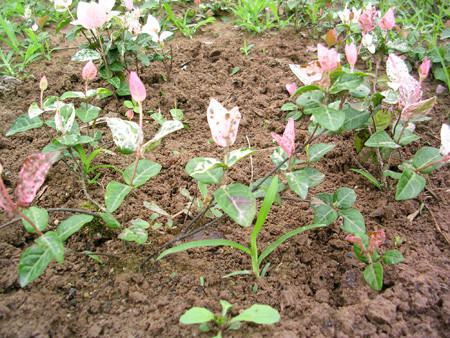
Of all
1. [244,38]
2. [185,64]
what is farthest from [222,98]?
[244,38]

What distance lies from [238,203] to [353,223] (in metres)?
0.46

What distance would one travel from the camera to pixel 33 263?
1186 mm

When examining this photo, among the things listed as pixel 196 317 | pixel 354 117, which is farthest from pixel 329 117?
pixel 196 317

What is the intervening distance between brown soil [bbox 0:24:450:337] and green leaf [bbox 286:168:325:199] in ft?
0.48

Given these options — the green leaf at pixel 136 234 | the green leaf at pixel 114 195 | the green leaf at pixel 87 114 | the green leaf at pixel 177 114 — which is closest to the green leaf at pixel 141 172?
the green leaf at pixel 114 195

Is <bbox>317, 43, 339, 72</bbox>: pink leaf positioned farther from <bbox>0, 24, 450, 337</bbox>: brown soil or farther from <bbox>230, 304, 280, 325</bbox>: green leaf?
<bbox>230, 304, 280, 325</bbox>: green leaf

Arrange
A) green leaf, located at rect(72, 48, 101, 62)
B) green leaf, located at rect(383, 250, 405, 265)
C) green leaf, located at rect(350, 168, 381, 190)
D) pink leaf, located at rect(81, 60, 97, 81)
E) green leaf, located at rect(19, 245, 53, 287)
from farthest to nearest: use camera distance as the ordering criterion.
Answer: green leaf, located at rect(72, 48, 101, 62)
green leaf, located at rect(350, 168, 381, 190)
pink leaf, located at rect(81, 60, 97, 81)
green leaf, located at rect(383, 250, 405, 265)
green leaf, located at rect(19, 245, 53, 287)

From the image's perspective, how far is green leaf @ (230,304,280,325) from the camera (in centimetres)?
120

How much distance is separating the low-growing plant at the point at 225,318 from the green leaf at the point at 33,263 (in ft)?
1.40

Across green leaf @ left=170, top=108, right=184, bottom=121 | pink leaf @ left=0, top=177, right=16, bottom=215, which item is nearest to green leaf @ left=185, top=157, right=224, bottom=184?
pink leaf @ left=0, top=177, right=16, bottom=215

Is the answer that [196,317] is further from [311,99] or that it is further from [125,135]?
[311,99]

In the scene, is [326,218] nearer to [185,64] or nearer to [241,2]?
[185,64]

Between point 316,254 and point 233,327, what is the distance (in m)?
0.45

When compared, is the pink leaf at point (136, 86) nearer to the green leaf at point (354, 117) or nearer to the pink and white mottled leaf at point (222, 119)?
the pink and white mottled leaf at point (222, 119)
